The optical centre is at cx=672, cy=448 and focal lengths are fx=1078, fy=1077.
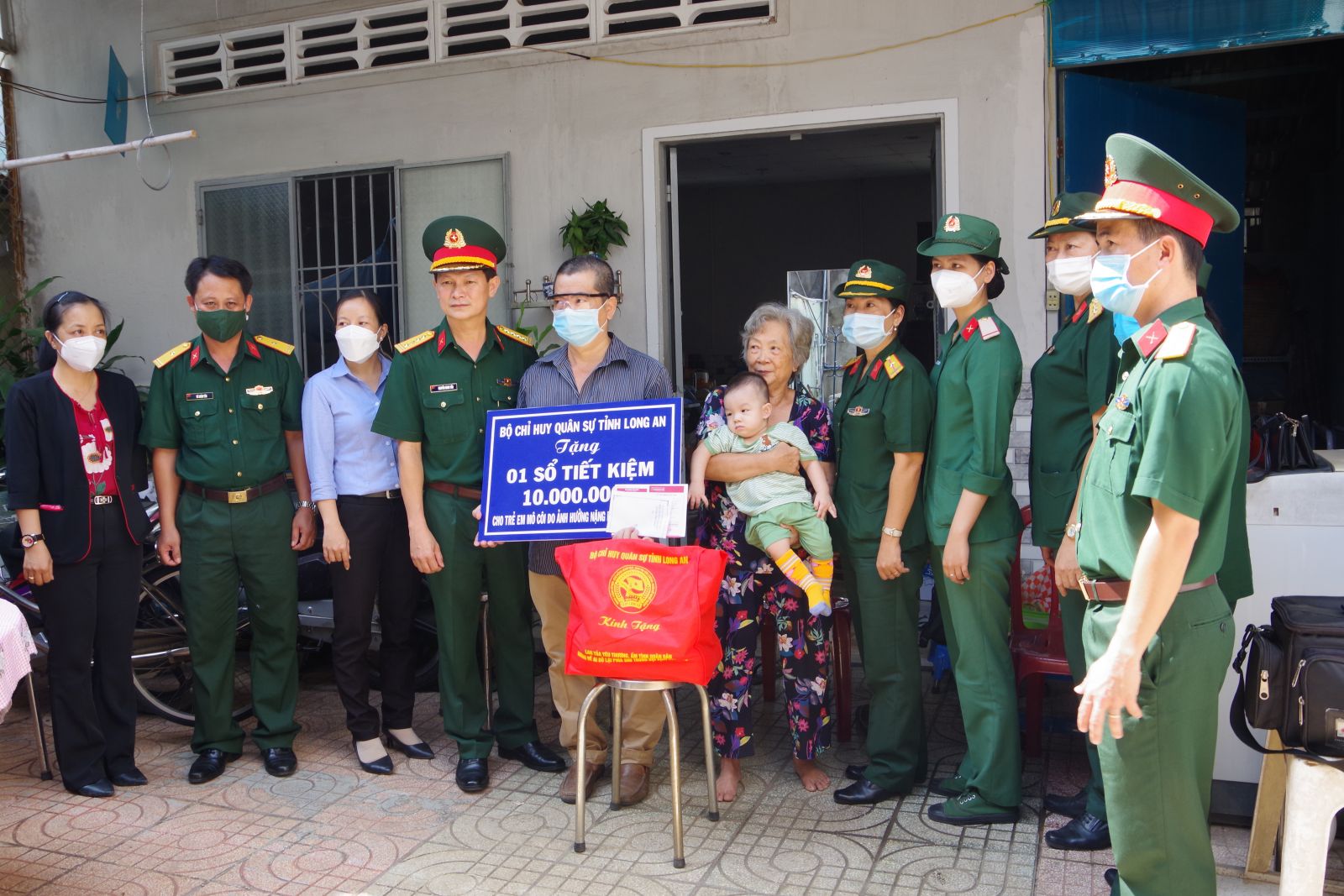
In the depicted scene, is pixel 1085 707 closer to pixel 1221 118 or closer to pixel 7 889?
pixel 7 889

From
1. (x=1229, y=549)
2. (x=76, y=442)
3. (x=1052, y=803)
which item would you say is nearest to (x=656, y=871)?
(x=1052, y=803)

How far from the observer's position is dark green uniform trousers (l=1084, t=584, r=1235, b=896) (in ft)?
7.10

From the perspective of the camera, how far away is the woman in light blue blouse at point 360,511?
3869mm

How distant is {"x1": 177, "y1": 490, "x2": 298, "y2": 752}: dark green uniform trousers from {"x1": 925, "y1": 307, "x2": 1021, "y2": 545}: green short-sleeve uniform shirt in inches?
92.4

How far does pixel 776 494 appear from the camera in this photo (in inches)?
138

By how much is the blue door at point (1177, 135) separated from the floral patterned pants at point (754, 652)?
8.10 feet

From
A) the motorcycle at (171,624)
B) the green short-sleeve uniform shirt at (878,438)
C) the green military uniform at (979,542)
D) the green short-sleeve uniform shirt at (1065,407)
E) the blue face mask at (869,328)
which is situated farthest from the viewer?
the motorcycle at (171,624)

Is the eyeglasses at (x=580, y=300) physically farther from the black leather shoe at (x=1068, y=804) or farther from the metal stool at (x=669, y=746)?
the black leather shoe at (x=1068, y=804)

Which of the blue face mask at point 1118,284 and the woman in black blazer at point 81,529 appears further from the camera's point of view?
the woman in black blazer at point 81,529

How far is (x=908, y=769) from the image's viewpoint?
140 inches

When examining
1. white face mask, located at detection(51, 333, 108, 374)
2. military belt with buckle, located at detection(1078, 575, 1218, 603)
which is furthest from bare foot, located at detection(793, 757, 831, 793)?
white face mask, located at detection(51, 333, 108, 374)

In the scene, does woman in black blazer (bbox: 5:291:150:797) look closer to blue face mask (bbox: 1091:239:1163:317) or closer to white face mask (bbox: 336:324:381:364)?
white face mask (bbox: 336:324:381:364)

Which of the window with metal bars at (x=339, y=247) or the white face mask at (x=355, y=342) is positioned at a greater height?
the window with metal bars at (x=339, y=247)

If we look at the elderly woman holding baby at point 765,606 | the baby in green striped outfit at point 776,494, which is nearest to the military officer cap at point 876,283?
the elderly woman holding baby at point 765,606
